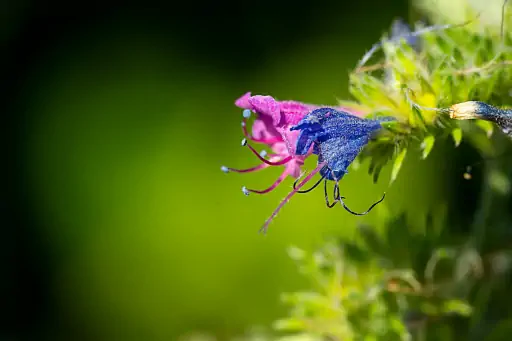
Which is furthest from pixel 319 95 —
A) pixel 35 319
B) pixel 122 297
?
pixel 35 319

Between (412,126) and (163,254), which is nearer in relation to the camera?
(412,126)

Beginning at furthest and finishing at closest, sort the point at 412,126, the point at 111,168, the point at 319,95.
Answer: the point at 111,168 < the point at 319,95 < the point at 412,126

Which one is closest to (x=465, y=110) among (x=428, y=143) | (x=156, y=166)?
(x=428, y=143)

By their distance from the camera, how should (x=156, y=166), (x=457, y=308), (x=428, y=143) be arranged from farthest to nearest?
(x=156, y=166), (x=457, y=308), (x=428, y=143)

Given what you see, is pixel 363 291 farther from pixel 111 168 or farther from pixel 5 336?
pixel 5 336

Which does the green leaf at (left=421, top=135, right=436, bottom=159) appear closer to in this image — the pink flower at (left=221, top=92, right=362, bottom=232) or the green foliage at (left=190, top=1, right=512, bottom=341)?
the green foliage at (left=190, top=1, right=512, bottom=341)

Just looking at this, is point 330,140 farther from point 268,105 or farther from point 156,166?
point 156,166

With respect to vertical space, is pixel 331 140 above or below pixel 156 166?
below

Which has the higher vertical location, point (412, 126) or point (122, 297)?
point (122, 297)
